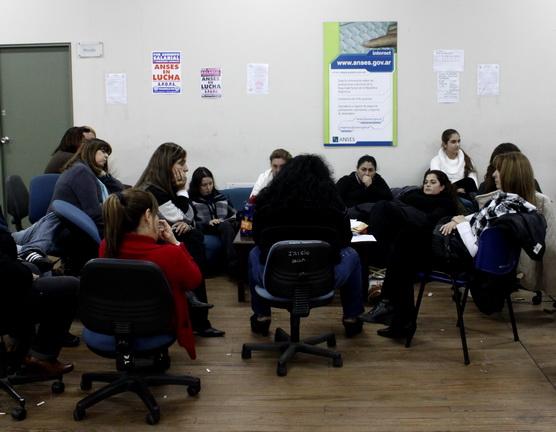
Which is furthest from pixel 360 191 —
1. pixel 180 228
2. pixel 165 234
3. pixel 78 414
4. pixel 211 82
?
pixel 78 414

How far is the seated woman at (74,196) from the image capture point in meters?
4.02

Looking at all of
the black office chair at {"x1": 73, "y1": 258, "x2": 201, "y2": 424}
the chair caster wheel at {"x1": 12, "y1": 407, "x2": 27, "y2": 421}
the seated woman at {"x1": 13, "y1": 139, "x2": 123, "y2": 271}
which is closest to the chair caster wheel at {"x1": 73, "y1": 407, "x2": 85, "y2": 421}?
the black office chair at {"x1": 73, "y1": 258, "x2": 201, "y2": 424}

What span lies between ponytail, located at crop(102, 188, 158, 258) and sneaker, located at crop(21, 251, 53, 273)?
1.03 meters

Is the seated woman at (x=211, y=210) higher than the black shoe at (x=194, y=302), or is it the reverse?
the seated woman at (x=211, y=210)

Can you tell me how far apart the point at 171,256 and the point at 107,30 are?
13.6ft

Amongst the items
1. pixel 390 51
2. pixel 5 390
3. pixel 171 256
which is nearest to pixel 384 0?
pixel 390 51

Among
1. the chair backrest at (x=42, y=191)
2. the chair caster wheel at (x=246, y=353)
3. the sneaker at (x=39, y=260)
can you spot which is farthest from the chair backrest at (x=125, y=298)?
the chair backrest at (x=42, y=191)

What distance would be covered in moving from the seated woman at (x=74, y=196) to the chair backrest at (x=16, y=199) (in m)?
0.90

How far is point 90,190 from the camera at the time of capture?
4.36 metres

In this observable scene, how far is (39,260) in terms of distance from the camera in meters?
3.82

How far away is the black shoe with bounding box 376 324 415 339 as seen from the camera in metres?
3.89

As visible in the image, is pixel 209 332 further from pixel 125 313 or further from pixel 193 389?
pixel 125 313

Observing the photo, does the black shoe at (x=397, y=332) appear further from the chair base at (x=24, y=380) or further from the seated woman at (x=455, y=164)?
the seated woman at (x=455, y=164)

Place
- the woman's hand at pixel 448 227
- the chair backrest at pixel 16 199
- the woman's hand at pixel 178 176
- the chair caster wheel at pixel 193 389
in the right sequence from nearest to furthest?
the chair caster wheel at pixel 193 389 → the woman's hand at pixel 448 227 → the woman's hand at pixel 178 176 → the chair backrest at pixel 16 199
